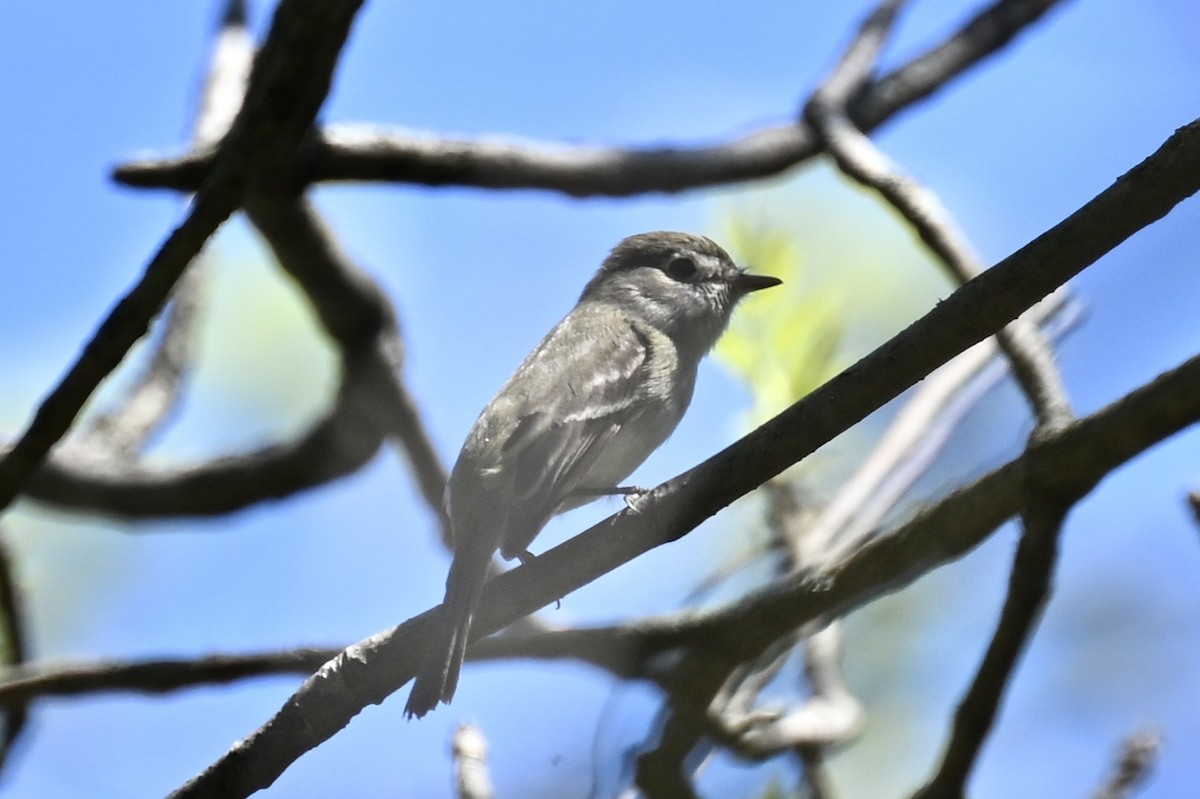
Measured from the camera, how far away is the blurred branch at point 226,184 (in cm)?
394

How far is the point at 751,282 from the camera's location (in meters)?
5.54

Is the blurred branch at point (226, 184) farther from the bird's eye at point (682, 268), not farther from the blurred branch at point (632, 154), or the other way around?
the bird's eye at point (682, 268)

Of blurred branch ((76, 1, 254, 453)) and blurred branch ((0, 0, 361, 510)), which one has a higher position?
blurred branch ((76, 1, 254, 453))

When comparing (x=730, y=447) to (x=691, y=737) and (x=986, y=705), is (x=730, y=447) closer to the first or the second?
(x=691, y=737)

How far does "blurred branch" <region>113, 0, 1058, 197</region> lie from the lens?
590cm

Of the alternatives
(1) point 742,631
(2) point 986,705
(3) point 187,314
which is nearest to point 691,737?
(1) point 742,631

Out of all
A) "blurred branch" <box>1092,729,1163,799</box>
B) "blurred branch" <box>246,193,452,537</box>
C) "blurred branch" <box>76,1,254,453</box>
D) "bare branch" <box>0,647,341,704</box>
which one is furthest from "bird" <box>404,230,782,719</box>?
"blurred branch" <box>76,1,254,453</box>

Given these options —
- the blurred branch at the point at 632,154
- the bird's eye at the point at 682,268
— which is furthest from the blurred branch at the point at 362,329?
the bird's eye at the point at 682,268

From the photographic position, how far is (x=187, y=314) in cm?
744

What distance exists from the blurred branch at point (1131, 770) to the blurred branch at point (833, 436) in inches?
23.8

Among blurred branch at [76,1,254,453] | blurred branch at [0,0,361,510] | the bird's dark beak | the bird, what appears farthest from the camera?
blurred branch at [76,1,254,453]

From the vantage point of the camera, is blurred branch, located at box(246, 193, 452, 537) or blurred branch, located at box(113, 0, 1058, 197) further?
blurred branch, located at box(246, 193, 452, 537)

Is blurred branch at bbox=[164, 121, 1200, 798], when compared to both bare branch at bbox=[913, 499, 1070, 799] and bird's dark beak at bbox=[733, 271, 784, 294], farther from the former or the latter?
bird's dark beak at bbox=[733, 271, 784, 294]

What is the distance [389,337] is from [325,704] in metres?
3.72
